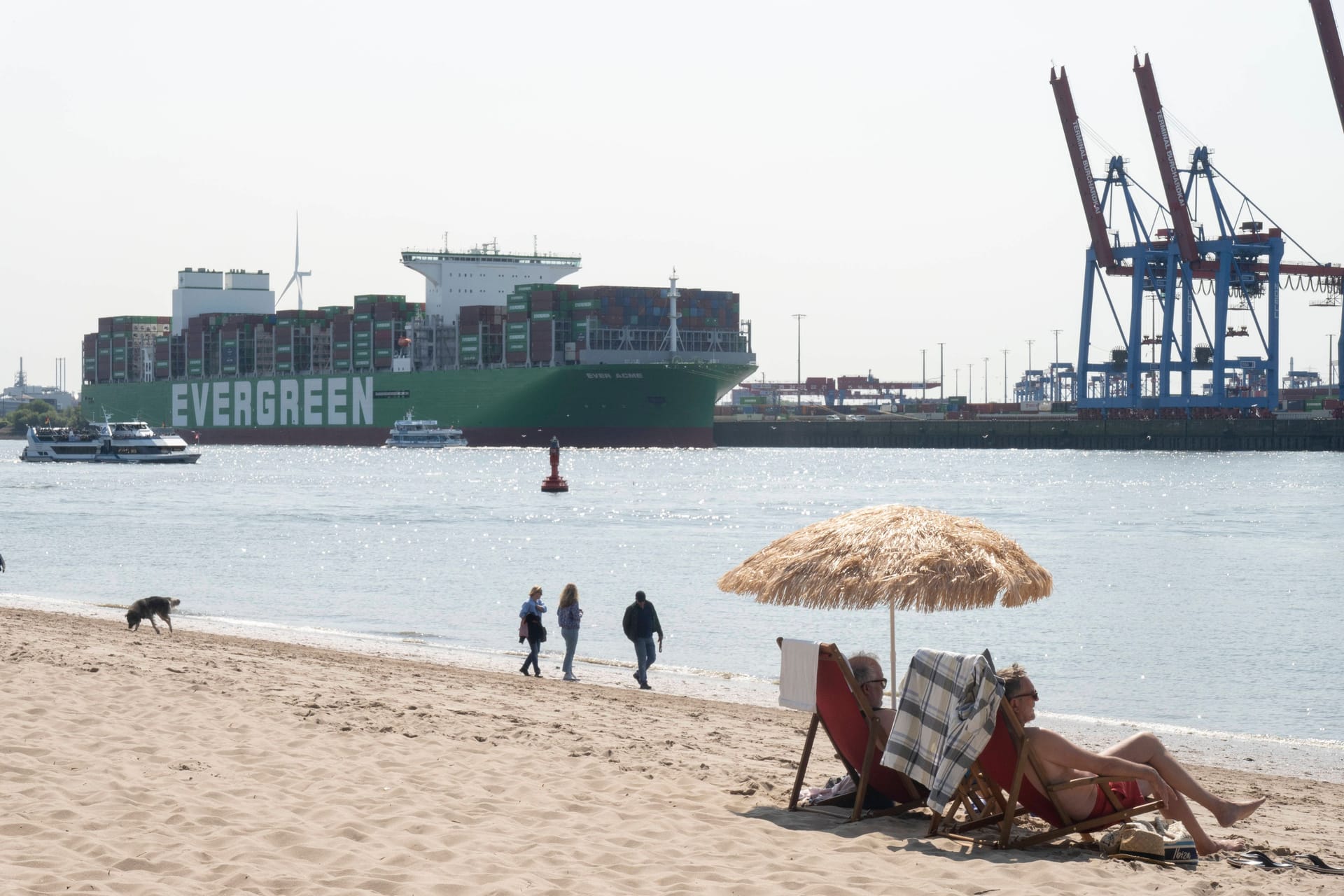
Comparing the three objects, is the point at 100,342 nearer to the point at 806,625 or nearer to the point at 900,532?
the point at 806,625

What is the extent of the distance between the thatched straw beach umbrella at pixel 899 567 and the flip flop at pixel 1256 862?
5.72 ft

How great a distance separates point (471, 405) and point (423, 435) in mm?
4216

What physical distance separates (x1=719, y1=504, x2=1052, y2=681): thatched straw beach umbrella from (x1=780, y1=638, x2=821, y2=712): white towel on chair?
70 centimetres

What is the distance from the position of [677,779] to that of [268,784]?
2.13 metres

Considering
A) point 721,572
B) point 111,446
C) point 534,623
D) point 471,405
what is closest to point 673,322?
point 471,405

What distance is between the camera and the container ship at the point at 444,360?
87.1 meters

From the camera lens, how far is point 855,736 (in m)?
7.09

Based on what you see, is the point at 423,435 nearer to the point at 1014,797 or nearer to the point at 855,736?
the point at 855,736

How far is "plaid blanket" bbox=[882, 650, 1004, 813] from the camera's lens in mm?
6215

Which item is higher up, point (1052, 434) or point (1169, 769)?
point (1052, 434)

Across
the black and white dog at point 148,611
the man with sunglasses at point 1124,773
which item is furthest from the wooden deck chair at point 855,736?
the black and white dog at point 148,611

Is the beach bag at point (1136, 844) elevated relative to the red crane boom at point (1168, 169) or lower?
lower

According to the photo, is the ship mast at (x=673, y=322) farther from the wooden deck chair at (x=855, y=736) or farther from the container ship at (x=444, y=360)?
the wooden deck chair at (x=855, y=736)

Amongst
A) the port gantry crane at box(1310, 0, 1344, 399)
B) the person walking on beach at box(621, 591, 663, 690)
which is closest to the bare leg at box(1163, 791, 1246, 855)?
the person walking on beach at box(621, 591, 663, 690)
